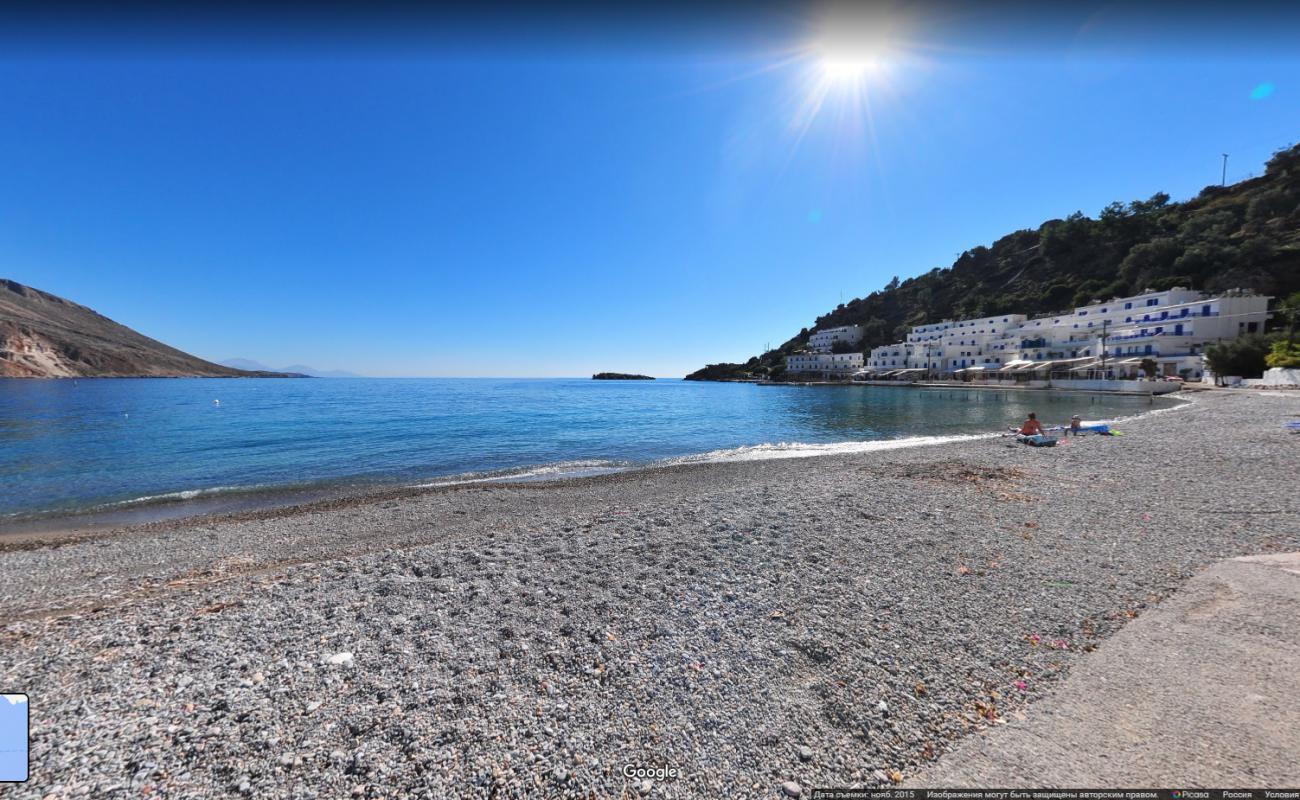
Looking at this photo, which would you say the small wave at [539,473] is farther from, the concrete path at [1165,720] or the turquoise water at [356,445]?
the concrete path at [1165,720]

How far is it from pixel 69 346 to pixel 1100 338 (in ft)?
800

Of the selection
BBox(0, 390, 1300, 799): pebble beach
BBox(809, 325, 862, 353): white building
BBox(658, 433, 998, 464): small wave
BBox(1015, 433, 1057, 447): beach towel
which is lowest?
BBox(658, 433, 998, 464): small wave

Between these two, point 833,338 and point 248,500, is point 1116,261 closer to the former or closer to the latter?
point 833,338

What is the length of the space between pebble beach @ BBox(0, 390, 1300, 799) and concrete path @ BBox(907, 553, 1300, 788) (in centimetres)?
19

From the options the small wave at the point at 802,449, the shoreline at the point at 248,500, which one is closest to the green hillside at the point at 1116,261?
the small wave at the point at 802,449

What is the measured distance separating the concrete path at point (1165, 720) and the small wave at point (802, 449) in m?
14.2

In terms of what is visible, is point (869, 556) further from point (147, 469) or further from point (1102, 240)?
point (1102, 240)

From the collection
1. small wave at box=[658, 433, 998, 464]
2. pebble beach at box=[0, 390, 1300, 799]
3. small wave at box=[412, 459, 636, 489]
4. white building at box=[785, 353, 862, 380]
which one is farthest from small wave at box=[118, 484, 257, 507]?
white building at box=[785, 353, 862, 380]

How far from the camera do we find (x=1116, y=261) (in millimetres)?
92562

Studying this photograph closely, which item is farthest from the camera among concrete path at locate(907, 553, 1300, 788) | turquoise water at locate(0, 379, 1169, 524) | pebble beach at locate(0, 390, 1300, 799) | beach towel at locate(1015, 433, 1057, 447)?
beach towel at locate(1015, 433, 1057, 447)

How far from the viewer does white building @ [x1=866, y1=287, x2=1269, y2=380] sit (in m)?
53.7

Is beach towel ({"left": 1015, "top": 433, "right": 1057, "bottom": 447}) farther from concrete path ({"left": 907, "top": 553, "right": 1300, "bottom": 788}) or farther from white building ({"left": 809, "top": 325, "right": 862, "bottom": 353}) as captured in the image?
white building ({"left": 809, "top": 325, "right": 862, "bottom": 353})

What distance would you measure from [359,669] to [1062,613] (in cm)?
716

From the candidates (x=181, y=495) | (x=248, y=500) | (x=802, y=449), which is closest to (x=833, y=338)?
(x=802, y=449)
